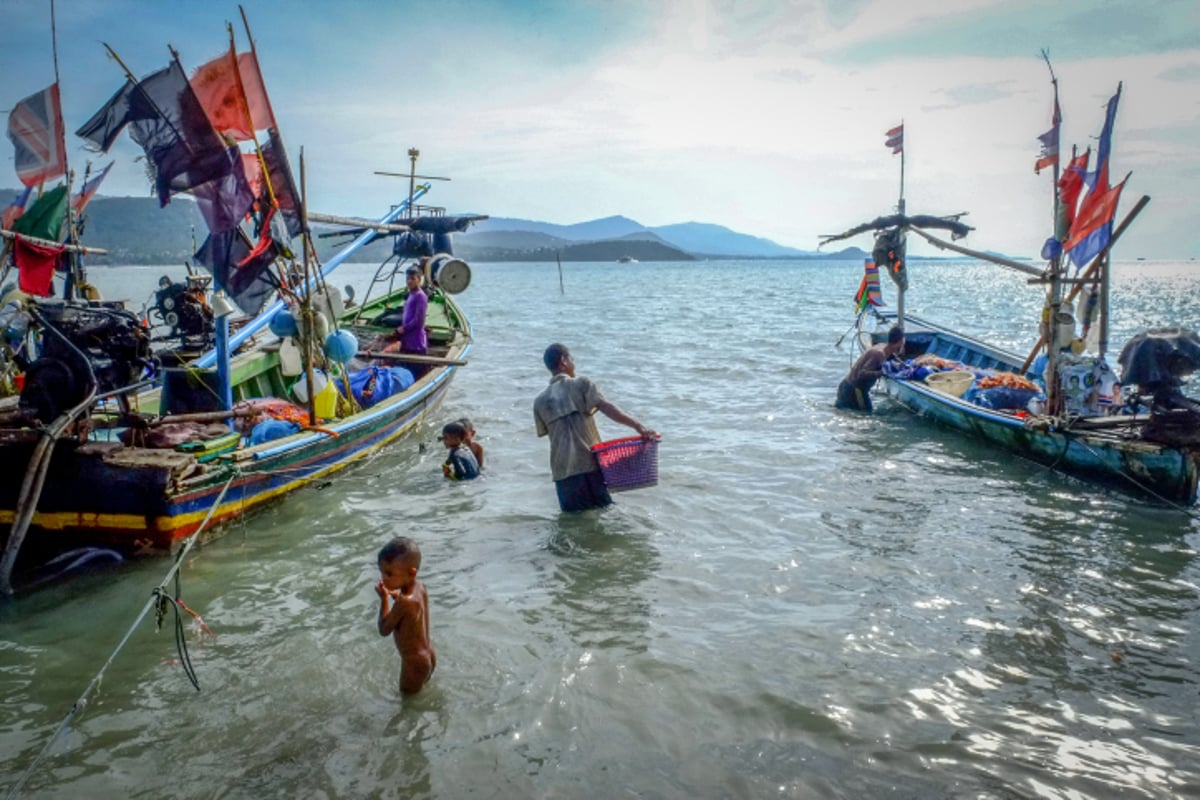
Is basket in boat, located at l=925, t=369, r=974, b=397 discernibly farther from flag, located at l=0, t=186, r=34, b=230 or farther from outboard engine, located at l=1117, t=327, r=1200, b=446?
flag, located at l=0, t=186, r=34, b=230

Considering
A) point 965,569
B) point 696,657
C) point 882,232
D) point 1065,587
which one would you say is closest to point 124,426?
point 696,657

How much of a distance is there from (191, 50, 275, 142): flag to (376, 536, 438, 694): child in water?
18.2ft

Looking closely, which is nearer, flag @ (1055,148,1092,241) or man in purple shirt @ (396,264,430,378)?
flag @ (1055,148,1092,241)

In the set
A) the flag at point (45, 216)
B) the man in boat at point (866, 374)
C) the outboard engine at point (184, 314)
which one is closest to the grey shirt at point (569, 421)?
the flag at point (45, 216)

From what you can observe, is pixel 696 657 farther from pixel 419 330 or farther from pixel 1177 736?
pixel 419 330

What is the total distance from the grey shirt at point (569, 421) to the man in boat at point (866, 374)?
8447mm

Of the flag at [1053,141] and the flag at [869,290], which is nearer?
the flag at [1053,141]

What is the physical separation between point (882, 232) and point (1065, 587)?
9373 mm

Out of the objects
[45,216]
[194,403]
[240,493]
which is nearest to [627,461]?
[240,493]

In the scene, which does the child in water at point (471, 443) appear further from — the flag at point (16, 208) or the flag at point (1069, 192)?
the flag at point (1069, 192)

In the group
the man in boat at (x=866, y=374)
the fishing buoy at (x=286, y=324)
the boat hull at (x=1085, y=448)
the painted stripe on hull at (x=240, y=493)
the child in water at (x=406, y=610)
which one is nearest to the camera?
the child in water at (x=406, y=610)

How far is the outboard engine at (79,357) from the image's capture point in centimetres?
635

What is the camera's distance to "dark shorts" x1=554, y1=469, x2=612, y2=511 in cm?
710

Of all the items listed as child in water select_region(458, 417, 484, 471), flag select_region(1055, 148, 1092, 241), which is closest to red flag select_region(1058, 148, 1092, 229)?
flag select_region(1055, 148, 1092, 241)
